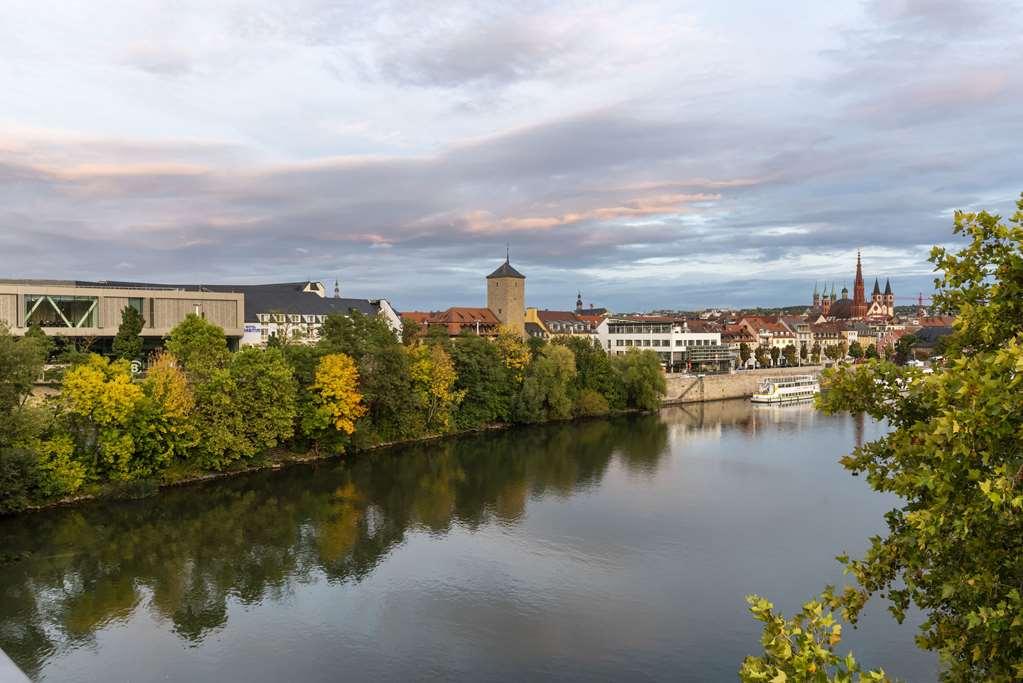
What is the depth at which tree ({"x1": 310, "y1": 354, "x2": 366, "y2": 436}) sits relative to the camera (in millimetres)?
37375

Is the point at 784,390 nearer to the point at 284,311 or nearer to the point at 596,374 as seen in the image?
the point at 596,374

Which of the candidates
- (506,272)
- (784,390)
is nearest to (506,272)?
(506,272)

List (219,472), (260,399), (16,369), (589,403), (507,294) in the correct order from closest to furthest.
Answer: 1. (16,369)
2. (219,472)
3. (260,399)
4. (589,403)
5. (507,294)

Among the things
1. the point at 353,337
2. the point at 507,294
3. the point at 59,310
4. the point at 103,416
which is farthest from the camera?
the point at 507,294

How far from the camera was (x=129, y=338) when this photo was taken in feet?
147

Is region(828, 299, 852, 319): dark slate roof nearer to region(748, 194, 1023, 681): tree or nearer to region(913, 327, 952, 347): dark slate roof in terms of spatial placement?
region(913, 327, 952, 347): dark slate roof

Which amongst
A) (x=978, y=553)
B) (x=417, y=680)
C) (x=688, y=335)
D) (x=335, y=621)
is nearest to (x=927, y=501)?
(x=978, y=553)

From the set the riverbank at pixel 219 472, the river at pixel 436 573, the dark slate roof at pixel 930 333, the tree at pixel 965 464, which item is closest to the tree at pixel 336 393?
the riverbank at pixel 219 472

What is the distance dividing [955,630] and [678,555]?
637 inches

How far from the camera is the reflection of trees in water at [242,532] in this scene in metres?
19.2

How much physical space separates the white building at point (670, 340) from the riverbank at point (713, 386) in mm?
7473

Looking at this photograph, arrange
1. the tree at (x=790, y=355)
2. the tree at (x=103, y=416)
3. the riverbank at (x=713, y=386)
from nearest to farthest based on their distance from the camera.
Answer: the tree at (x=103, y=416), the riverbank at (x=713, y=386), the tree at (x=790, y=355)

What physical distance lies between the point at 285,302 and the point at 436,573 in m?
52.0

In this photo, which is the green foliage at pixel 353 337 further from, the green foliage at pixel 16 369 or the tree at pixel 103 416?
the green foliage at pixel 16 369
